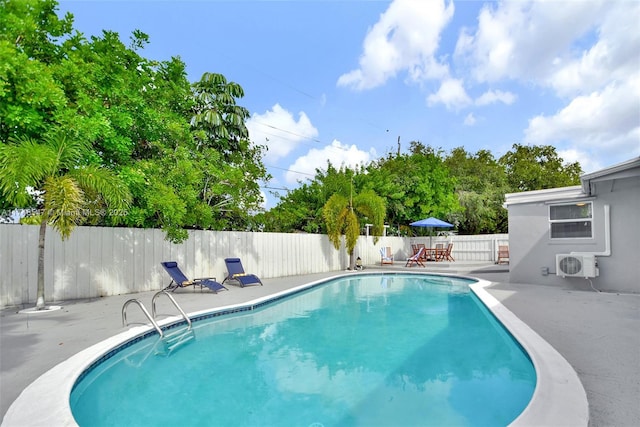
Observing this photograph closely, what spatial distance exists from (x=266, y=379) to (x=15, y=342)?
3.50 metres

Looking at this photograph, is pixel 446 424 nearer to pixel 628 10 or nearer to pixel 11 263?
pixel 11 263

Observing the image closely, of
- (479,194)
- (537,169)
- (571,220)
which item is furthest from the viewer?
(537,169)

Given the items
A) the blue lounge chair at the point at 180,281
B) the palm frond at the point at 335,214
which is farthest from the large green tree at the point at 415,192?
the blue lounge chair at the point at 180,281

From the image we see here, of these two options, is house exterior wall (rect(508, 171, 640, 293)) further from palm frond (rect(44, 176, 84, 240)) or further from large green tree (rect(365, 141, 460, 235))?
palm frond (rect(44, 176, 84, 240))

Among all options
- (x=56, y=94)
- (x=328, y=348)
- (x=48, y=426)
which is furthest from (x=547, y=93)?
(x=48, y=426)

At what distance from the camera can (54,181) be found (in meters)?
6.84

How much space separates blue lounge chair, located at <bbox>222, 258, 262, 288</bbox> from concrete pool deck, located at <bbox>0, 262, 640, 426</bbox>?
1372 mm

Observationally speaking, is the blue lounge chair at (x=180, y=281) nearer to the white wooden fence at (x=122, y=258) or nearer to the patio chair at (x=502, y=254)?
the white wooden fence at (x=122, y=258)

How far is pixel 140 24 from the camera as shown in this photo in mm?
10922

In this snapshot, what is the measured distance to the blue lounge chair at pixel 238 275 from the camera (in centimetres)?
1088

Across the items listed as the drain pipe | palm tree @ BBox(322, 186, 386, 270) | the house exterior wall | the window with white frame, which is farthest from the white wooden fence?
the drain pipe

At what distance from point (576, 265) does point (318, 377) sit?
805 cm

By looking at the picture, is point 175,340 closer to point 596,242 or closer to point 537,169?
point 596,242

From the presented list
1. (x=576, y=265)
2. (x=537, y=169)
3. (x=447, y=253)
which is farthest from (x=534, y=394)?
(x=537, y=169)
